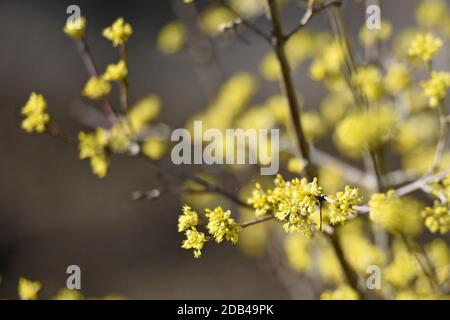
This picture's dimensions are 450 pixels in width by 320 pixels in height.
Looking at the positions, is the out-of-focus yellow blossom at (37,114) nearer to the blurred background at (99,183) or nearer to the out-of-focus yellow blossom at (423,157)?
the out-of-focus yellow blossom at (423,157)

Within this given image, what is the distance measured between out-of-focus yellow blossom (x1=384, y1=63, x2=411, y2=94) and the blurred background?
5.86 ft

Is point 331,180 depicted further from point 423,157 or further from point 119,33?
point 119,33

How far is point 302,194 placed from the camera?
0.89 meters

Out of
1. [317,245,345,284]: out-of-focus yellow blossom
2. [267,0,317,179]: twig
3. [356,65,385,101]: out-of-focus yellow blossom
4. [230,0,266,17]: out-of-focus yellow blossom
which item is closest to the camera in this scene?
[267,0,317,179]: twig

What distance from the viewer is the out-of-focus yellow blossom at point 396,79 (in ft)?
4.51

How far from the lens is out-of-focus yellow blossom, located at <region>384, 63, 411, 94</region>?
1.38 m

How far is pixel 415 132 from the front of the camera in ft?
5.94

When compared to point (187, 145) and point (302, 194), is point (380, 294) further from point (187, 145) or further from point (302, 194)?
point (187, 145)

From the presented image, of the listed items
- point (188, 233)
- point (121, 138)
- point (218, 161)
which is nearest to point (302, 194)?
point (188, 233)

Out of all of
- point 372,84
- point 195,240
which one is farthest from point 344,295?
point 372,84

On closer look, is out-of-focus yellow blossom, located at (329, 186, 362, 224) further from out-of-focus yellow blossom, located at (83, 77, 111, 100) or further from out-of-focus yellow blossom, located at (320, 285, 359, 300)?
out-of-focus yellow blossom, located at (83, 77, 111, 100)

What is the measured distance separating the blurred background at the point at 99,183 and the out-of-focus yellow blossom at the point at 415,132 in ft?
4.57

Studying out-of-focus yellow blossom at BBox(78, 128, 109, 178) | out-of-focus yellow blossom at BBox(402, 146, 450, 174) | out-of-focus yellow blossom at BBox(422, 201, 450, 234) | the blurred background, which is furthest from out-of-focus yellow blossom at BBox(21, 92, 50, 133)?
the blurred background

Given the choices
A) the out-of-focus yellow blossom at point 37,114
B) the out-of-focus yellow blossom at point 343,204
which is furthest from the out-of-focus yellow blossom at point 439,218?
the out-of-focus yellow blossom at point 37,114
